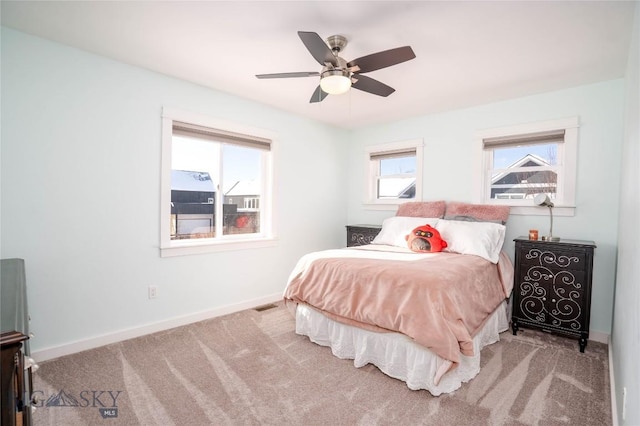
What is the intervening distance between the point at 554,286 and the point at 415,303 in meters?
1.65

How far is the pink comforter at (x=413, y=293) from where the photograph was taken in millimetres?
1999

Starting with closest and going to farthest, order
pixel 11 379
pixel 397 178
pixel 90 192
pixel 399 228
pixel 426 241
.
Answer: pixel 11 379 < pixel 90 192 < pixel 426 241 < pixel 399 228 < pixel 397 178

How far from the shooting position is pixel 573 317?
108 inches

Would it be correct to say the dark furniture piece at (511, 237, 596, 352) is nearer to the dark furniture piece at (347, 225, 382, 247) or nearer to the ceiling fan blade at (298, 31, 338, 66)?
the dark furniture piece at (347, 225, 382, 247)

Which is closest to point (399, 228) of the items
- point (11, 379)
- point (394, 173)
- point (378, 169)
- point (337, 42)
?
point (394, 173)

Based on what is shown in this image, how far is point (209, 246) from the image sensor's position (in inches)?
133

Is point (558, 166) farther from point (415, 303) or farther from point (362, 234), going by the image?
point (415, 303)

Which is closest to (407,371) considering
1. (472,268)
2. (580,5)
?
(472,268)

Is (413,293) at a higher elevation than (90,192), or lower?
lower

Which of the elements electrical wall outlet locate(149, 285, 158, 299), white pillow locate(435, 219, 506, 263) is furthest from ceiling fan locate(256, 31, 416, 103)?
electrical wall outlet locate(149, 285, 158, 299)

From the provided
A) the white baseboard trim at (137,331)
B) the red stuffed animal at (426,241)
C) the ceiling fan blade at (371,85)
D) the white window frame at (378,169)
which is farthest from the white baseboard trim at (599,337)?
the white baseboard trim at (137,331)

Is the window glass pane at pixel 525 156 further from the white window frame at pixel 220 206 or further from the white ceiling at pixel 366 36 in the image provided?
the white window frame at pixel 220 206

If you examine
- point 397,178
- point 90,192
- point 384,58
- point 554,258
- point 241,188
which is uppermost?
point 384,58

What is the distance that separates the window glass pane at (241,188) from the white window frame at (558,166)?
8.62 feet
